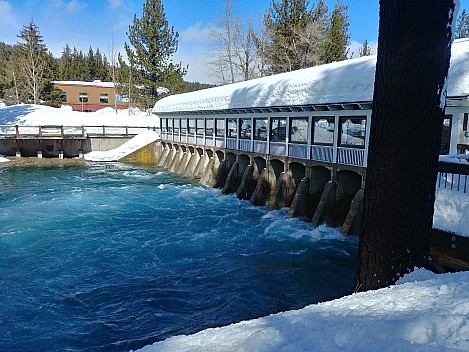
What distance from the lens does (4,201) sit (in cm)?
1761

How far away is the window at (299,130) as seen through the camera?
53.4 ft

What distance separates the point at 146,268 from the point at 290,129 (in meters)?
9.88

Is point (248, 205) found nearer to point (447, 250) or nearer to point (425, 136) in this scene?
point (447, 250)

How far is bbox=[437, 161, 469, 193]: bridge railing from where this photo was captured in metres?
7.18

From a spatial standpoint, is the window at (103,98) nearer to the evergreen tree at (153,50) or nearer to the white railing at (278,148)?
the evergreen tree at (153,50)

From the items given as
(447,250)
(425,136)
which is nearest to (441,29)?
(425,136)

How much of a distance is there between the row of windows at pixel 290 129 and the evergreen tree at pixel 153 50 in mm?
20382

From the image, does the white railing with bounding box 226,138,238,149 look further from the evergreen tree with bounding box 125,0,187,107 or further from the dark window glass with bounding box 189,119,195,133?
the evergreen tree with bounding box 125,0,187,107

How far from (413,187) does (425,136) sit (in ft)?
1.67

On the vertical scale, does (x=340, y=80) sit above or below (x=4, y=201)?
above

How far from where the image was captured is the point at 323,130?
15.3m

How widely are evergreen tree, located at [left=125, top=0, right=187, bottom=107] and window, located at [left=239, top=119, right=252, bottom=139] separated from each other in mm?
26051

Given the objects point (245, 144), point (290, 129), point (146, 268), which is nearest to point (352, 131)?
point (290, 129)

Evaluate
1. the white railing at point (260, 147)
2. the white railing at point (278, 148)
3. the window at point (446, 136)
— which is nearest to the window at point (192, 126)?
the white railing at point (260, 147)
